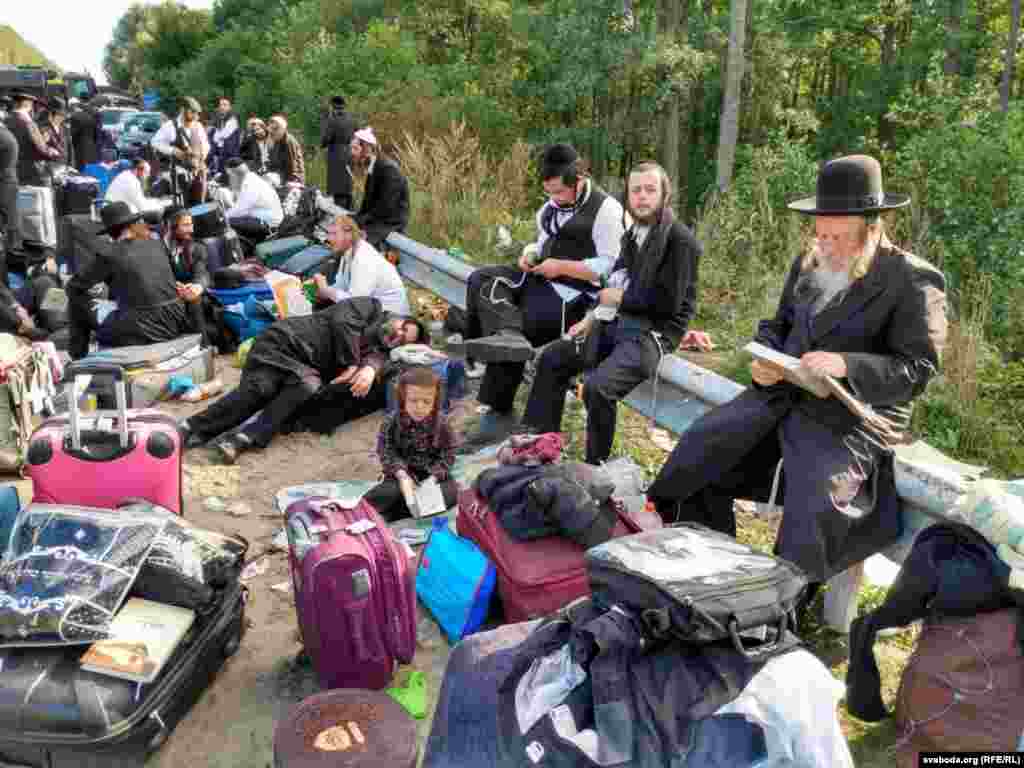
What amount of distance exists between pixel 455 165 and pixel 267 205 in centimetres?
241

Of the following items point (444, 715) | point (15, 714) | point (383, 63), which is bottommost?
point (15, 714)

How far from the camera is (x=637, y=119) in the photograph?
20.5m

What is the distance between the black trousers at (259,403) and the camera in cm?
598

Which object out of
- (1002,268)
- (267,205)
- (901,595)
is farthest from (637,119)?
(901,595)

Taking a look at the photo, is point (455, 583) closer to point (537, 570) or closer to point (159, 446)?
point (537, 570)

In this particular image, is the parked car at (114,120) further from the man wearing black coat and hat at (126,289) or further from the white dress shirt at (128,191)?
the man wearing black coat and hat at (126,289)

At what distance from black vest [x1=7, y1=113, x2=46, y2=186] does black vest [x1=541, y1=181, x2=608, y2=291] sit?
29.1 feet

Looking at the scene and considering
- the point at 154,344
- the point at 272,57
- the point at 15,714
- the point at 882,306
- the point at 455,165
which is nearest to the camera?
the point at 15,714

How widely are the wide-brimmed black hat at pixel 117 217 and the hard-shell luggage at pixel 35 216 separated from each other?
4498 millimetres

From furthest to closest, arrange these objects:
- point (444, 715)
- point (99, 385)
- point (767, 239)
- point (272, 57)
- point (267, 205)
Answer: point (272, 57), point (267, 205), point (767, 239), point (99, 385), point (444, 715)

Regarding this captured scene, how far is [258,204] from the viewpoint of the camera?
35.1 feet

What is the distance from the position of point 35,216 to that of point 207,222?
281cm

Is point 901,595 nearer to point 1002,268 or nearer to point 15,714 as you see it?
point 15,714

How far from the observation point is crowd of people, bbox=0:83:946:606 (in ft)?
11.3
